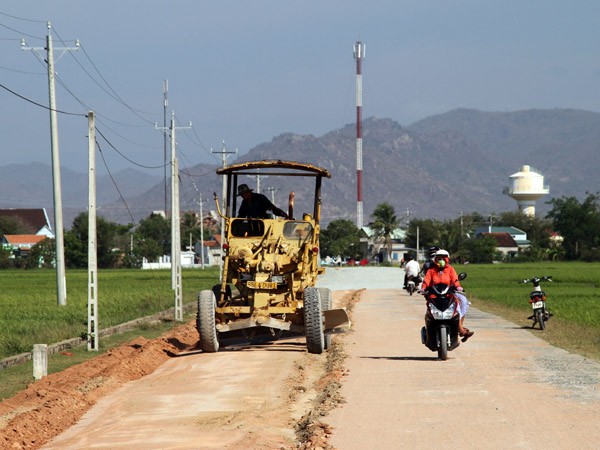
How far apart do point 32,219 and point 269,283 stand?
169952 millimetres

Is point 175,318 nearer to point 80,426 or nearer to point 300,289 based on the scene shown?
point 300,289

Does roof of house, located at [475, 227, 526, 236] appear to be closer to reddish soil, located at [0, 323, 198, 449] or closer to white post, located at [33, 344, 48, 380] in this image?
reddish soil, located at [0, 323, 198, 449]

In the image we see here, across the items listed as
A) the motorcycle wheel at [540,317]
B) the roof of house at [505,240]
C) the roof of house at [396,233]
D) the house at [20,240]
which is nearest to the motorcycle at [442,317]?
the motorcycle wheel at [540,317]

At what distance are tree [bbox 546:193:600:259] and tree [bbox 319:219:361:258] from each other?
115 feet

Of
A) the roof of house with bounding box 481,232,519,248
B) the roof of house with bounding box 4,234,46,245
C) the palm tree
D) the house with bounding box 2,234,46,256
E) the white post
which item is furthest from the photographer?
the roof of house with bounding box 481,232,519,248

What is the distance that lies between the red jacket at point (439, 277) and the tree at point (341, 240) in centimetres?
14746

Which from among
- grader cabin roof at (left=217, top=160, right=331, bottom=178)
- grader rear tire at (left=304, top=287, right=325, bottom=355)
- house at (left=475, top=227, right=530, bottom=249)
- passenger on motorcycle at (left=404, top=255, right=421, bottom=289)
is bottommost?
grader rear tire at (left=304, top=287, right=325, bottom=355)

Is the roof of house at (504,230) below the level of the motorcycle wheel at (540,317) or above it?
above

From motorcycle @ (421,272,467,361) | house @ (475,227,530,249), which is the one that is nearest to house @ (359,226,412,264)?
house @ (475,227,530,249)

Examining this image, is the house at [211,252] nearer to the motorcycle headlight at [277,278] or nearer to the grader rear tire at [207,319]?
the motorcycle headlight at [277,278]

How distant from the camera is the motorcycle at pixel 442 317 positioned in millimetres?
18891

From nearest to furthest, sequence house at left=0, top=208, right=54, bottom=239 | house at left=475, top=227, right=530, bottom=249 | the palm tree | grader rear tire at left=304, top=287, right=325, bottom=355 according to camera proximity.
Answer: grader rear tire at left=304, top=287, right=325, bottom=355, the palm tree, house at left=0, top=208, right=54, bottom=239, house at left=475, top=227, right=530, bottom=249

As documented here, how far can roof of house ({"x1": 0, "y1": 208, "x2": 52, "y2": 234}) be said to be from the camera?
18050 cm

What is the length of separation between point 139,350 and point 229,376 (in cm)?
487
